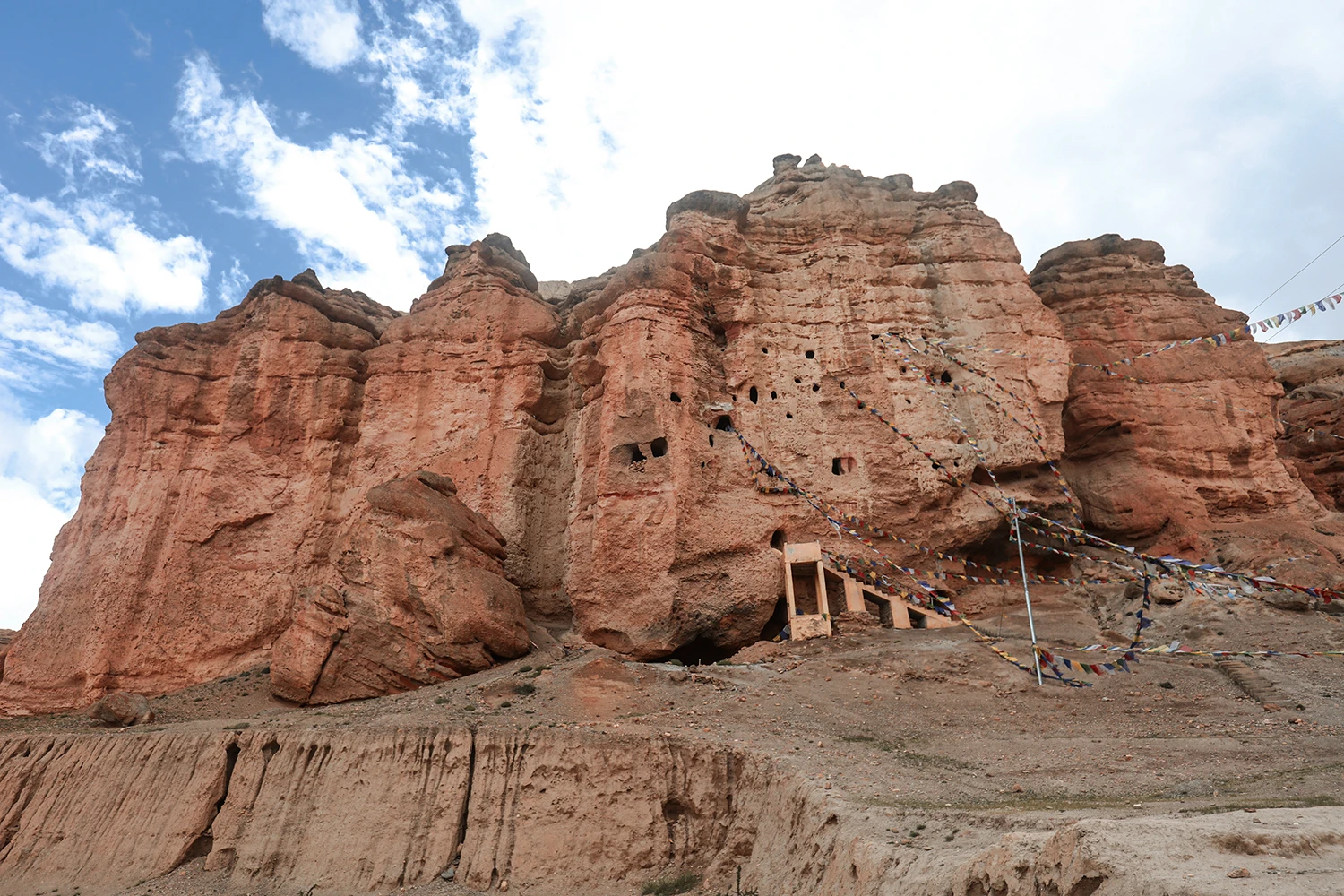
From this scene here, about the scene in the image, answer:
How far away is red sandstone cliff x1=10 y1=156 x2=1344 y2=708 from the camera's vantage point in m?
21.2

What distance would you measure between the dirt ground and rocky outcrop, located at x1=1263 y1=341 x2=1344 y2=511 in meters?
13.7

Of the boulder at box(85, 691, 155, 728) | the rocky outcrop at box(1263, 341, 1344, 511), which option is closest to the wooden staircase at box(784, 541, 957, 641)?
the rocky outcrop at box(1263, 341, 1344, 511)

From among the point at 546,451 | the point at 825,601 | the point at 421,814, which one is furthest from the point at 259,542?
the point at 825,601

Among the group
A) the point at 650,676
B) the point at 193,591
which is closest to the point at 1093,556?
the point at 650,676

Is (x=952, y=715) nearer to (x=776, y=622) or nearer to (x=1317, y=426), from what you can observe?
(x=776, y=622)

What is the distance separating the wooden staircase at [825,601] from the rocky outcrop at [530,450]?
0.58m

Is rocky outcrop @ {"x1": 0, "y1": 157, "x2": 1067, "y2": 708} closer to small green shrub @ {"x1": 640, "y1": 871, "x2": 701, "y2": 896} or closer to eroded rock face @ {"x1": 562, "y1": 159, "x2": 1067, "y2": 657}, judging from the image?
eroded rock face @ {"x1": 562, "y1": 159, "x2": 1067, "y2": 657}

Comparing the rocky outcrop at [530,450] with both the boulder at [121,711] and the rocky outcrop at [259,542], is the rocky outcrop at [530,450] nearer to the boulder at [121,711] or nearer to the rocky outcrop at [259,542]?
the rocky outcrop at [259,542]

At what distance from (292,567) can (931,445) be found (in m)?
19.7

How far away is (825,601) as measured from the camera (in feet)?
69.1

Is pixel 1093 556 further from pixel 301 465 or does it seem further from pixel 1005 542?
pixel 301 465

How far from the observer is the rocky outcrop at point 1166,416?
2414cm

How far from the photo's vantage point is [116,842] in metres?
15.2

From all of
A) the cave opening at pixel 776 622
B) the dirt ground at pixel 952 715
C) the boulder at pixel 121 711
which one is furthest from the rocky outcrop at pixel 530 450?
the boulder at pixel 121 711
